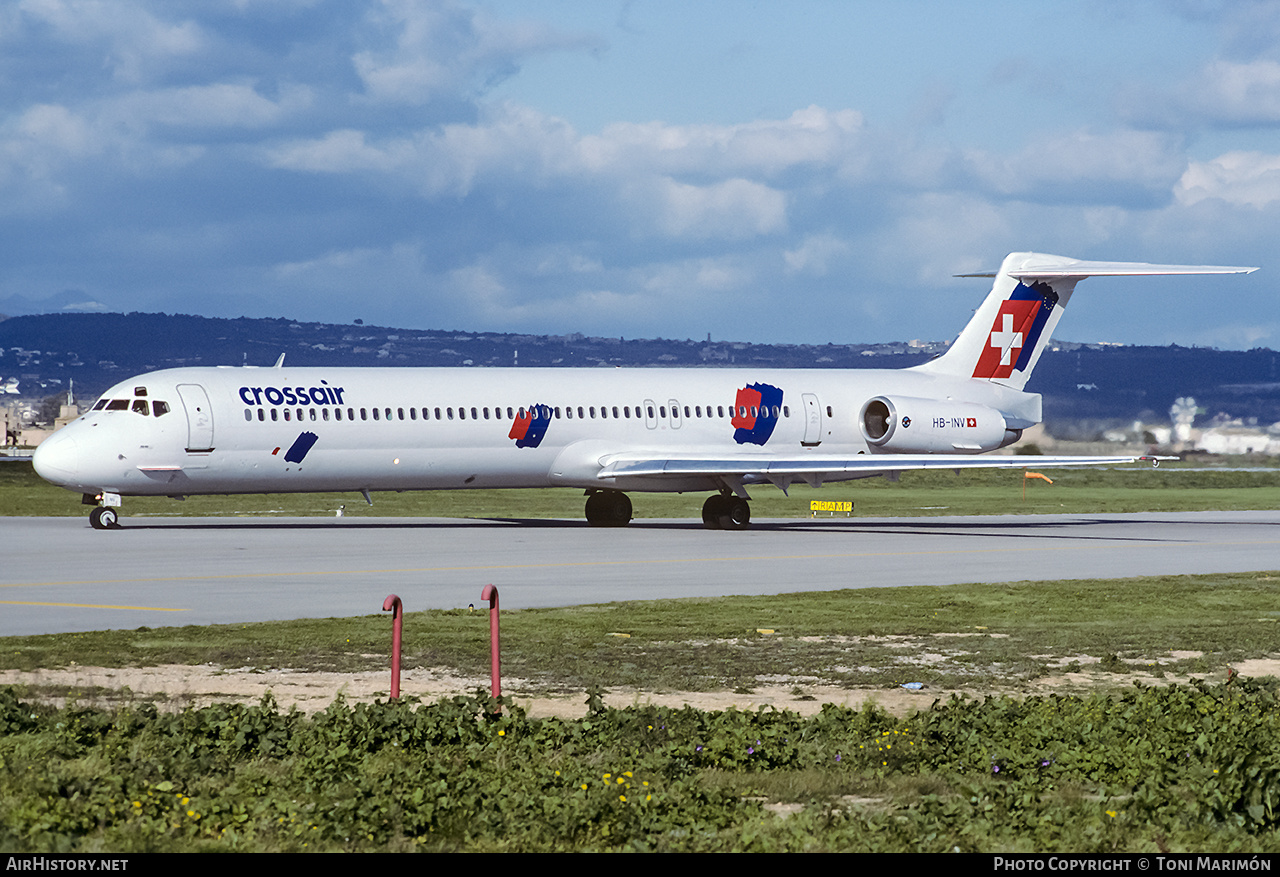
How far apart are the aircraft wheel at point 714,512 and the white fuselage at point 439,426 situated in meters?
0.54

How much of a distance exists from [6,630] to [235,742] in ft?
28.2

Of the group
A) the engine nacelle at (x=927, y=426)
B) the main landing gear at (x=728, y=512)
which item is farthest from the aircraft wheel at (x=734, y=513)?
the engine nacelle at (x=927, y=426)

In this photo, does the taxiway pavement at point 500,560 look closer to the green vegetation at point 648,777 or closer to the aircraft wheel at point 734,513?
the aircraft wheel at point 734,513

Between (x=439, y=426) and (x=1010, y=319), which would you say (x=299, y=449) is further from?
(x=1010, y=319)

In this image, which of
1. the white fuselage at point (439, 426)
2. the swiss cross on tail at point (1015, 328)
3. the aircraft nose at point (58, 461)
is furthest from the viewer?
the swiss cross on tail at point (1015, 328)

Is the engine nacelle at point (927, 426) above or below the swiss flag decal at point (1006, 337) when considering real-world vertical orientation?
below

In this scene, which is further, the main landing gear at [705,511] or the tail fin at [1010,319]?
the tail fin at [1010,319]

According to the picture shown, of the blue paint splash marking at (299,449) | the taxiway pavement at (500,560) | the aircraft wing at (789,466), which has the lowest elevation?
the taxiway pavement at (500,560)

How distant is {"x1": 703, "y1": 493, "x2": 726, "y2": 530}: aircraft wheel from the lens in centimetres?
4244

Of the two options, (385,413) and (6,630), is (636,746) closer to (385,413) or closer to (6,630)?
(6,630)

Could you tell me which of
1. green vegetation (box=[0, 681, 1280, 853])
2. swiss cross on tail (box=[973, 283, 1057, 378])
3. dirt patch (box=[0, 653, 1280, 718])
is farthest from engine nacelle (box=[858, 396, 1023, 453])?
green vegetation (box=[0, 681, 1280, 853])

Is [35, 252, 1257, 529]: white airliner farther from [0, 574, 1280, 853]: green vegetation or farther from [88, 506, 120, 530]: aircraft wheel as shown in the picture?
[0, 574, 1280, 853]: green vegetation

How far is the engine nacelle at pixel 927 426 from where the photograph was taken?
45469mm

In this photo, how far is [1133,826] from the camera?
31.4ft
